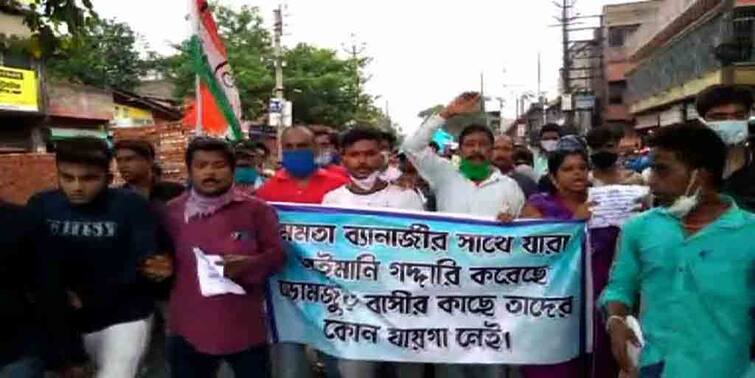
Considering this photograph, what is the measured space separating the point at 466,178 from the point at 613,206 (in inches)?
34.3

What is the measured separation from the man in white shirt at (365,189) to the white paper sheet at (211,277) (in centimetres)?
98

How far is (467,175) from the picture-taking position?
5684 millimetres

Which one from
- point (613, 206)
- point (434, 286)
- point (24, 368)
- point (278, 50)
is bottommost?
point (24, 368)

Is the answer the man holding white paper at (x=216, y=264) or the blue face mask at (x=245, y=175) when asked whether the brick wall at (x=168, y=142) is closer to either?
the blue face mask at (x=245, y=175)

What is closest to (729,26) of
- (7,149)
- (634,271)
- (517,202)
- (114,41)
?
(7,149)

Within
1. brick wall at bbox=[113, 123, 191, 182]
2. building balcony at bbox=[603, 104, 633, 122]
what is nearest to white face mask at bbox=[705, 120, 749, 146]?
brick wall at bbox=[113, 123, 191, 182]

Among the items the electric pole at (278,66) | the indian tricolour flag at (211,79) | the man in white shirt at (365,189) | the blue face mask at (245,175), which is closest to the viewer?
the man in white shirt at (365,189)

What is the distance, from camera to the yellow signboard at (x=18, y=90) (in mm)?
23406

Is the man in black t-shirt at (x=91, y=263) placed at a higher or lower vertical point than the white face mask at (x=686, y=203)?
lower

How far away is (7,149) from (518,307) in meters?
21.5

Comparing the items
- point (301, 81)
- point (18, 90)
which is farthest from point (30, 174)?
point (301, 81)

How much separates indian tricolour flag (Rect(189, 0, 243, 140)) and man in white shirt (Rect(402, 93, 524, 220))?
3719mm

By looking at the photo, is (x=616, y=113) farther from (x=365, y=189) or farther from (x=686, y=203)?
(x=686, y=203)

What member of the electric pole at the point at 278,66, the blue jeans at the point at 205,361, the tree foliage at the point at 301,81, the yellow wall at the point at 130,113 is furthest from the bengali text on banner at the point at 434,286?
the tree foliage at the point at 301,81
